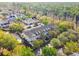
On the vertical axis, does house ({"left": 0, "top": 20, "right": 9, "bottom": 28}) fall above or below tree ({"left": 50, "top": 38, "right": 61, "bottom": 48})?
above

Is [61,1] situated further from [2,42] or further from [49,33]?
[2,42]

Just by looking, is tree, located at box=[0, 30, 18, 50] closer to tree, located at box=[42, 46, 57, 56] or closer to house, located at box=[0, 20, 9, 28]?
house, located at box=[0, 20, 9, 28]

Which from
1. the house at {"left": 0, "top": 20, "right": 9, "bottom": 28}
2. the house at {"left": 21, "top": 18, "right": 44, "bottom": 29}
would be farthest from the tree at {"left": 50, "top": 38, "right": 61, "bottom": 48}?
the house at {"left": 0, "top": 20, "right": 9, "bottom": 28}

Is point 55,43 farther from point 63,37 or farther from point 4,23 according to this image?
point 4,23

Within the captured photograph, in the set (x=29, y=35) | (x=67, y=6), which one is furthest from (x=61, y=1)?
(x=29, y=35)

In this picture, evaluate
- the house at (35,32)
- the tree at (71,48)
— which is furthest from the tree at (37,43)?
the tree at (71,48)
